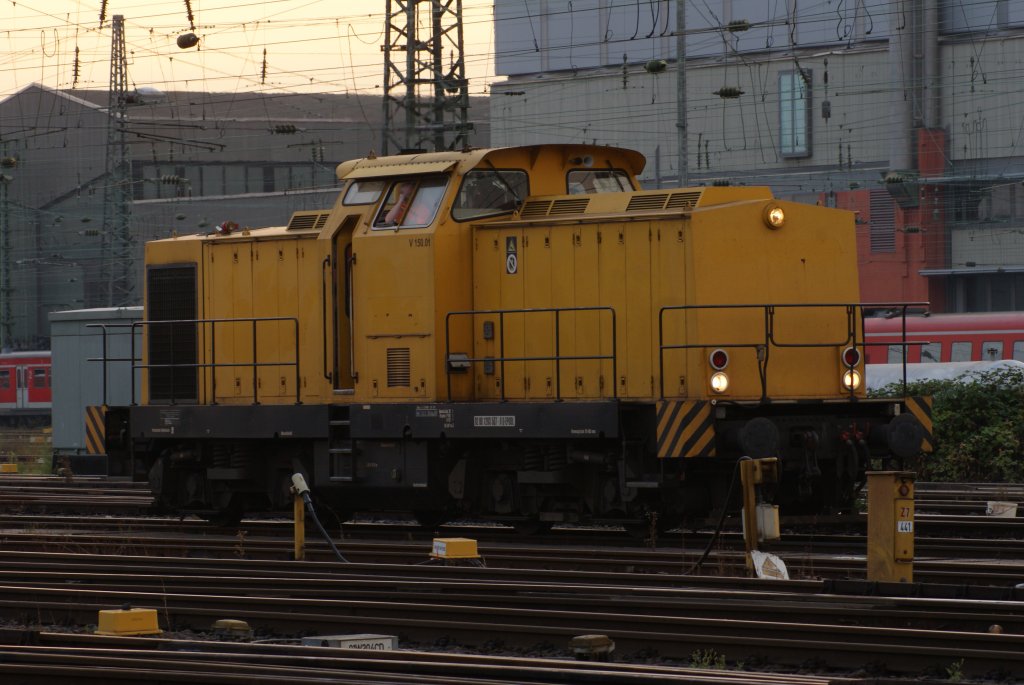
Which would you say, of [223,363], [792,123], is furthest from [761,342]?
[792,123]

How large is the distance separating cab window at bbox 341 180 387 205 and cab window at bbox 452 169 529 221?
33.7 inches

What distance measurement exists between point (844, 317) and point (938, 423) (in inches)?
374

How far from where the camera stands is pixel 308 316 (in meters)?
14.5

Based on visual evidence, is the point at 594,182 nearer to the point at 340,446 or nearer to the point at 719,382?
the point at 719,382

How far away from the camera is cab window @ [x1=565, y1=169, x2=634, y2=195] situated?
556 inches

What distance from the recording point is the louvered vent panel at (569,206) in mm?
13500

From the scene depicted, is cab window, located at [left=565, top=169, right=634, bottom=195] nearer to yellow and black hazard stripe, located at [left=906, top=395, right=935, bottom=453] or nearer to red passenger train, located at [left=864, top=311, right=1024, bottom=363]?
yellow and black hazard stripe, located at [left=906, top=395, right=935, bottom=453]

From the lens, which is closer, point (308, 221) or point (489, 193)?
point (489, 193)

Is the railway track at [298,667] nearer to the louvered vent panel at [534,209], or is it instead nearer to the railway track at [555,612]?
the railway track at [555,612]

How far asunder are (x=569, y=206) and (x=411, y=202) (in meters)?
1.44

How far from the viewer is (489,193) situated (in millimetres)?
13820

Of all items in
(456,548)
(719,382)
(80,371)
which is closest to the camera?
(456,548)

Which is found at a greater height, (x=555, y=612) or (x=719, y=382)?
(x=719, y=382)

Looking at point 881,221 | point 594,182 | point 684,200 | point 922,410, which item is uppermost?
point 881,221
